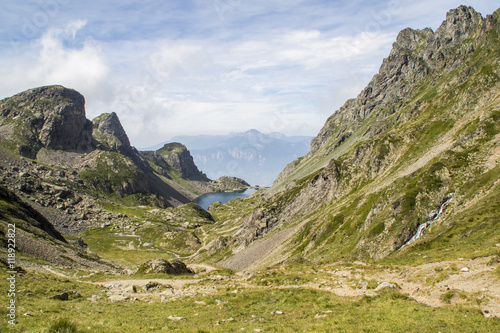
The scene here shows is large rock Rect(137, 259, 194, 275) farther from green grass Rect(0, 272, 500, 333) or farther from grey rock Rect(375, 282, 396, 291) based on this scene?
grey rock Rect(375, 282, 396, 291)

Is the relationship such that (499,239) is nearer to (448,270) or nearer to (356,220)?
(448,270)

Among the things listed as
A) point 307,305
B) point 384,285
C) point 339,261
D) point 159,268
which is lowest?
point 339,261

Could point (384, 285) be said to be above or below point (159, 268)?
below

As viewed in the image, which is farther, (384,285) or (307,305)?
(384,285)

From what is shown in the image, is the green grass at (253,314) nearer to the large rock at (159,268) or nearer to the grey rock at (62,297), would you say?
the grey rock at (62,297)

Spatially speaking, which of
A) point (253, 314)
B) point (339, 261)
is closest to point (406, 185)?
point (339, 261)

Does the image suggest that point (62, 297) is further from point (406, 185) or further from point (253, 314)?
point (406, 185)

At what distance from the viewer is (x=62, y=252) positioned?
73375 mm

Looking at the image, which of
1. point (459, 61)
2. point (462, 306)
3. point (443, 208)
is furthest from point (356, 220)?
point (459, 61)

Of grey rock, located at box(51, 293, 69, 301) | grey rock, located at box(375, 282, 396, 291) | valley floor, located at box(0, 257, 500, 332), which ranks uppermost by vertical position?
grey rock, located at box(51, 293, 69, 301)

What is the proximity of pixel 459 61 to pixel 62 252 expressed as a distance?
22898 centimetres

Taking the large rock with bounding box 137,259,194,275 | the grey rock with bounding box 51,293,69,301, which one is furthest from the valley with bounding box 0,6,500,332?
the large rock with bounding box 137,259,194,275

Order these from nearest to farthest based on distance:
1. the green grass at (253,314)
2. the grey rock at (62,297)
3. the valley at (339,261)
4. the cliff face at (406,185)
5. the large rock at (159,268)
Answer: the green grass at (253,314) → the valley at (339,261) → the grey rock at (62,297) → the large rock at (159,268) → the cliff face at (406,185)

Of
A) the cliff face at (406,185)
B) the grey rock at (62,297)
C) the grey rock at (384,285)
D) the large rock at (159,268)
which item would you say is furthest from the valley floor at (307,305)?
the large rock at (159,268)
